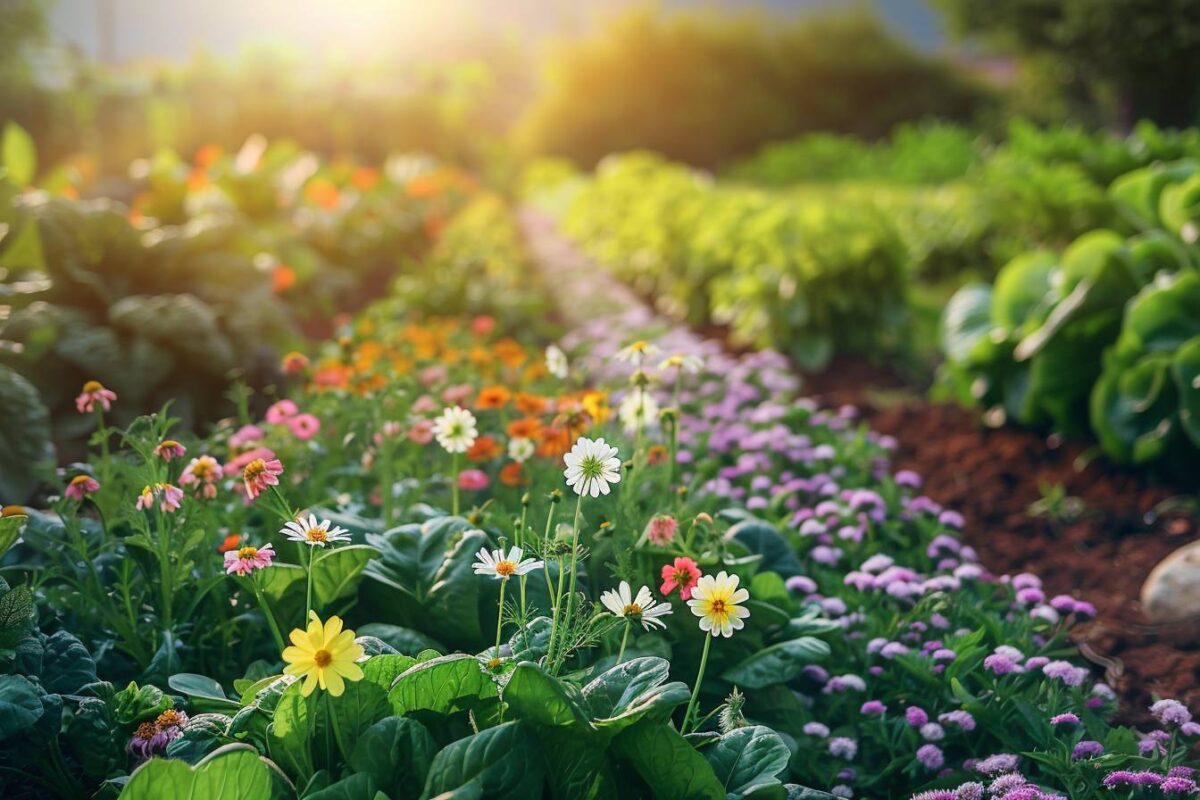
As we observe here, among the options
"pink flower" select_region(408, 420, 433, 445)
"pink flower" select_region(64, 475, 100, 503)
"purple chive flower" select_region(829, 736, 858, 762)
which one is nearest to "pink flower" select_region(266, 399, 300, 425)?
"pink flower" select_region(408, 420, 433, 445)

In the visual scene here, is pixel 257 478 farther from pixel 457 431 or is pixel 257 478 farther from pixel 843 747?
pixel 843 747

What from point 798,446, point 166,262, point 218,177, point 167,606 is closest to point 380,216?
point 218,177

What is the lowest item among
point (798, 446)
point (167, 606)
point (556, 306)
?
point (556, 306)

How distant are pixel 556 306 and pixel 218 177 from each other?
6.50ft

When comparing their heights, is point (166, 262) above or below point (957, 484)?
above

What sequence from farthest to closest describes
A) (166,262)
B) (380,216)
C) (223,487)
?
(380,216) < (166,262) < (223,487)

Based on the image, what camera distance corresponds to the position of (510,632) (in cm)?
190

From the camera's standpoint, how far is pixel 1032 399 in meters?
3.33

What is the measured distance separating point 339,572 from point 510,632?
34 centimetres

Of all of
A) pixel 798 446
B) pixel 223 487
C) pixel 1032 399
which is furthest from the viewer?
pixel 1032 399

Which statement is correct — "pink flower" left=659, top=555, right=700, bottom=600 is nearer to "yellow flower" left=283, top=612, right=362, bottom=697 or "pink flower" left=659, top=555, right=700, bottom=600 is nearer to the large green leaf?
"yellow flower" left=283, top=612, right=362, bottom=697

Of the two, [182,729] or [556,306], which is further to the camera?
[556,306]

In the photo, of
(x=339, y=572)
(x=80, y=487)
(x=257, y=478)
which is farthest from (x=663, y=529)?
(x=80, y=487)

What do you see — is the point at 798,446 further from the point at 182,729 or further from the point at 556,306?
the point at 556,306
